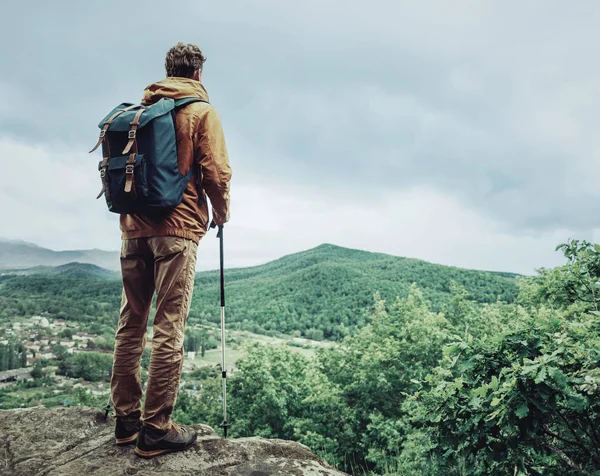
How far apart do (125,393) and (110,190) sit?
4.50 ft

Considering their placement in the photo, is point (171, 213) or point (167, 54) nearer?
point (171, 213)

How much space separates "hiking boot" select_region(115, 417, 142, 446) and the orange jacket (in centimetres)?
127

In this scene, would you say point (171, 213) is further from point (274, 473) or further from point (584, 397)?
point (584, 397)

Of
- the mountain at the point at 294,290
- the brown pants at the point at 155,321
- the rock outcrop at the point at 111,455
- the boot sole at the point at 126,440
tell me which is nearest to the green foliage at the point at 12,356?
the mountain at the point at 294,290

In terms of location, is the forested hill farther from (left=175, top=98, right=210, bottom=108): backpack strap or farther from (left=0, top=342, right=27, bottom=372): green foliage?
(left=175, top=98, right=210, bottom=108): backpack strap

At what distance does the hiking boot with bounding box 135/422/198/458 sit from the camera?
2.60 m

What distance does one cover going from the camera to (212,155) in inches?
104

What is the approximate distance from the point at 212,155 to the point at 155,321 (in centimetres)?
113

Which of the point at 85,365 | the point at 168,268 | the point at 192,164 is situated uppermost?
the point at 192,164

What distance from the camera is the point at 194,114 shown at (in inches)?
104

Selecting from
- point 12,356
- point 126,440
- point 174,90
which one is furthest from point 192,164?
point 12,356

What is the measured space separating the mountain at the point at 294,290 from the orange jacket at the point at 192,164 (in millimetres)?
19199

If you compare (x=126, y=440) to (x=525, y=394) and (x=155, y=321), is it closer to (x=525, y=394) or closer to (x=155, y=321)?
(x=155, y=321)

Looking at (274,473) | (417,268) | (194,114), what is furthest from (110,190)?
(417,268)
